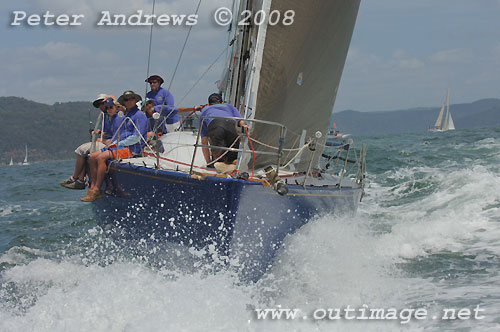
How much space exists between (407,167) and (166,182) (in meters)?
Result: 11.5

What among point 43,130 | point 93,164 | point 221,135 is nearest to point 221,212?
point 221,135

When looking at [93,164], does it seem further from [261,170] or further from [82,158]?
[261,170]

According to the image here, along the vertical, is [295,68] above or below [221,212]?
above

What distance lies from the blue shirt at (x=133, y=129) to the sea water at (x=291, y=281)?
3.71 ft

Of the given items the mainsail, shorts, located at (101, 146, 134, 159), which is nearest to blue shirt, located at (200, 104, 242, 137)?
the mainsail

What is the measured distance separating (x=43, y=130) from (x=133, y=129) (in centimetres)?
10048

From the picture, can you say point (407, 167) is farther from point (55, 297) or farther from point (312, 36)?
point (55, 297)

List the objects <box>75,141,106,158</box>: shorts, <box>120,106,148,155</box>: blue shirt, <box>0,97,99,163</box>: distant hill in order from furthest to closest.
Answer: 1. <box>0,97,99,163</box>: distant hill
2. <box>75,141,106,158</box>: shorts
3. <box>120,106,148,155</box>: blue shirt

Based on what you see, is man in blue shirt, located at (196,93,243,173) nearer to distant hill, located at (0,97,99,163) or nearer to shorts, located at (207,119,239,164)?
shorts, located at (207,119,239,164)

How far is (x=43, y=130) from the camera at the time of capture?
329 ft

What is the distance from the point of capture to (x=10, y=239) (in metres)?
8.45

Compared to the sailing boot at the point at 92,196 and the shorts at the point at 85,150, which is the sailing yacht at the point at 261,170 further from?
the shorts at the point at 85,150

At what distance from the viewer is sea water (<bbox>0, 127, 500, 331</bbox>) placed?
13.9 ft

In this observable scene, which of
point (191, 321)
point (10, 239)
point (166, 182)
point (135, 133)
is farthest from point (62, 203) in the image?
point (191, 321)
